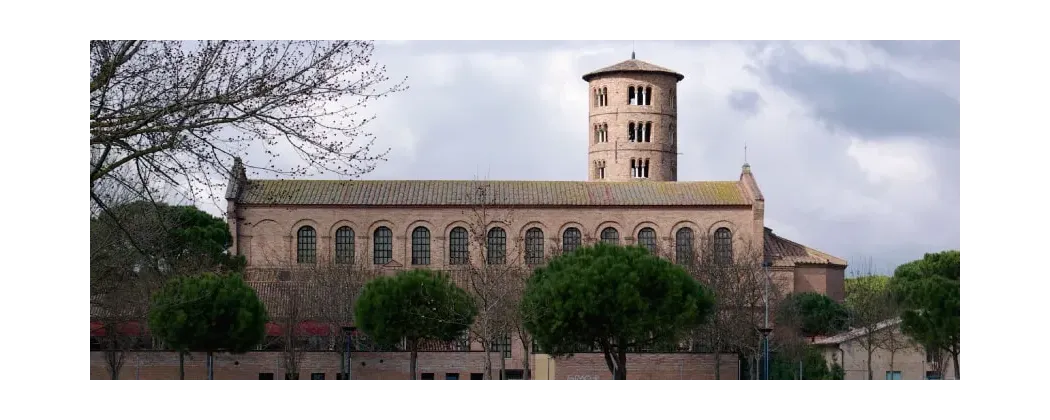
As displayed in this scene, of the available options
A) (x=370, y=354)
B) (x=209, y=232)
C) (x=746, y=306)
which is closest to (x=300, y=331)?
(x=370, y=354)

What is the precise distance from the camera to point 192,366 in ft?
149

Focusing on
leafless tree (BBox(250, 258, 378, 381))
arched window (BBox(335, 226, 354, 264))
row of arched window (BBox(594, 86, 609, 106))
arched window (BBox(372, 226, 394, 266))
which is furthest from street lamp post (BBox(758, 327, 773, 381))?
row of arched window (BBox(594, 86, 609, 106))

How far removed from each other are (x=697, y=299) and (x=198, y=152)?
79.3 ft

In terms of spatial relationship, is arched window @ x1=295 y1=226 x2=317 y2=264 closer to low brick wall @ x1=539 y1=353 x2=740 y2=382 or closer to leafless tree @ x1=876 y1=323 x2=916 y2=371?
low brick wall @ x1=539 y1=353 x2=740 y2=382

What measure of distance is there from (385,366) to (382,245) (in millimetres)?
16543

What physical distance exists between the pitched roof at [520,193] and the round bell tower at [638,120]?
10.9m

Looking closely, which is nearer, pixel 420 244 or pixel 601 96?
pixel 420 244

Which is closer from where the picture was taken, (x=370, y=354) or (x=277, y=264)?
(x=370, y=354)

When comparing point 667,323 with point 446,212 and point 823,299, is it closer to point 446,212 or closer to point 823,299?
point 823,299

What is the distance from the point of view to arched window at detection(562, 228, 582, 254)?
62.4 meters

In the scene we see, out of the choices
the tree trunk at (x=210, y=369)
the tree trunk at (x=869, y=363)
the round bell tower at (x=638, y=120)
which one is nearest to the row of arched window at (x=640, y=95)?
the round bell tower at (x=638, y=120)

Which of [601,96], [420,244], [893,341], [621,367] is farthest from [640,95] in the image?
[621,367]

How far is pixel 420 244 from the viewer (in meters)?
62.6

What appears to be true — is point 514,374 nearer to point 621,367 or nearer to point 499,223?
point 499,223
